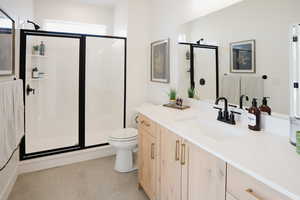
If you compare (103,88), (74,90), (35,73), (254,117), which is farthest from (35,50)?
(254,117)

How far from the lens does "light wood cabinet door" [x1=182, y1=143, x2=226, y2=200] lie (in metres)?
0.97

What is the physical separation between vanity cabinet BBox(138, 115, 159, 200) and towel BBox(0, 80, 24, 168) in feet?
3.80

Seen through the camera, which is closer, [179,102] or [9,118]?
[9,118]

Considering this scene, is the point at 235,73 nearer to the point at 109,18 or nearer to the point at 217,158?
the point at 217,158

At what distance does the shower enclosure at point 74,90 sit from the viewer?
2.96m

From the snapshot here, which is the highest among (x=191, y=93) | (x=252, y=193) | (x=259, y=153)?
(x=191, y=93)

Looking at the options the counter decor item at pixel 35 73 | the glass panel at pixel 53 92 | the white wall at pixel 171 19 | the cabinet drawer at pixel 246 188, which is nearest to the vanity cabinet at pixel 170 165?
the cabinet drawer at pixel 246 188

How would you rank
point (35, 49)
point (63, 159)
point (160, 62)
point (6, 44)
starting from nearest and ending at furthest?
point (6, 44), point (63, 159), point (160, 62), point (35, 49)

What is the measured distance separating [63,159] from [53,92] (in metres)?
1.16

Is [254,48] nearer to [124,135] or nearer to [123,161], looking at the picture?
[124,135]

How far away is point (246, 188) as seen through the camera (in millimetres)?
829

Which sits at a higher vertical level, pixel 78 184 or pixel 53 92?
pixel 53 92

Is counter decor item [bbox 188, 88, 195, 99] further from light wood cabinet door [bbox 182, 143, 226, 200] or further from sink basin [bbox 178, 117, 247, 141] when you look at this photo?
light wood cabinet door [bbox 182, 143, 226, 200]

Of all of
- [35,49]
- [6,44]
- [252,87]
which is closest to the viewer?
[252,87]
